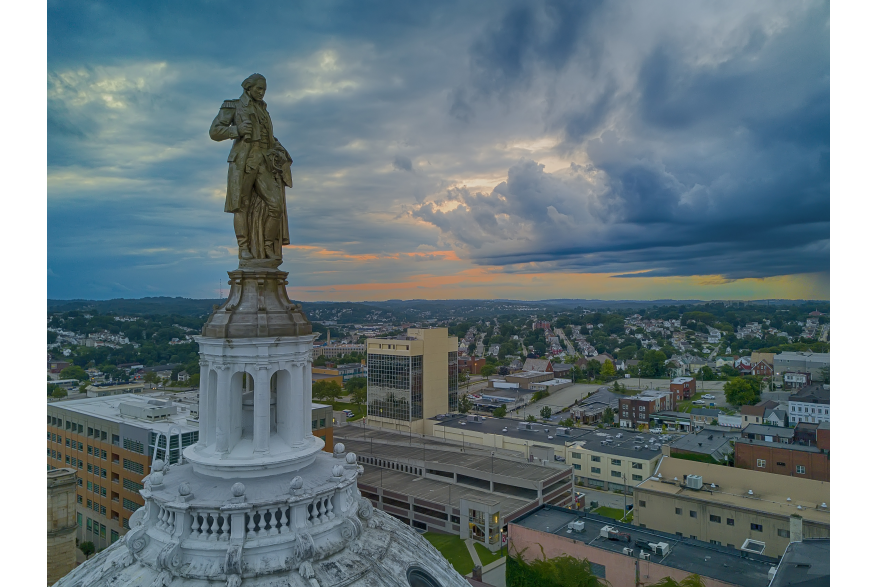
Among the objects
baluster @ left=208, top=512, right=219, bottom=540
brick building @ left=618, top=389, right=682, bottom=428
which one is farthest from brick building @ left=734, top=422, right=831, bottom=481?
baluster @ left=208, top=512, right=219, bottom=540

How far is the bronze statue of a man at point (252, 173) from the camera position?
10.9 metres

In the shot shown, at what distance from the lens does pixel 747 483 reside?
40.7 meters

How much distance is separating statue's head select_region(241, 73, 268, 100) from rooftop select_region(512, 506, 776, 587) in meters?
30.6

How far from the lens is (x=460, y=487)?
180 ft

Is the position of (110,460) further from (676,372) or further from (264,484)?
(676,372)

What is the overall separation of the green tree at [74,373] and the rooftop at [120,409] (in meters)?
3.94

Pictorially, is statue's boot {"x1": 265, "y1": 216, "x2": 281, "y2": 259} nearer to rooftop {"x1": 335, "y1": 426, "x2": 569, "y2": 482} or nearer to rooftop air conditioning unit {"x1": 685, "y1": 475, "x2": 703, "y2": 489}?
rooftop air conditioning unit {"x1": 685, "y1": 475, "x2": 703, "y2": 489}

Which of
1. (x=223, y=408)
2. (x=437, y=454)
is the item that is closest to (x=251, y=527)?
(x=223, y=408)

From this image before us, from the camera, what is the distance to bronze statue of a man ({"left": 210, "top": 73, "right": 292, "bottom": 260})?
10.9 m

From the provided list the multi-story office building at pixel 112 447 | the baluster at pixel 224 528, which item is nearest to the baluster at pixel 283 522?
the baluster at pixel 224 528

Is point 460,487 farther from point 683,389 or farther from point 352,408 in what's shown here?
point 683,389

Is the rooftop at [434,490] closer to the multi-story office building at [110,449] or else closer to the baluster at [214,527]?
the multi-story office building at [110,449]
